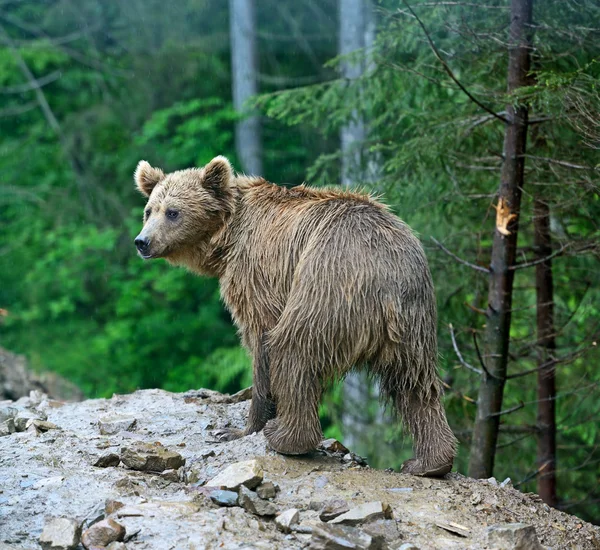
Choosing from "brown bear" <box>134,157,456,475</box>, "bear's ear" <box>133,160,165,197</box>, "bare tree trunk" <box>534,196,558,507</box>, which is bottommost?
"bare tree trunk" <box>534,196,558,507</box>

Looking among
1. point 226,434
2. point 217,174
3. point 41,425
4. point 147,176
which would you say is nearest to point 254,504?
point 226,434

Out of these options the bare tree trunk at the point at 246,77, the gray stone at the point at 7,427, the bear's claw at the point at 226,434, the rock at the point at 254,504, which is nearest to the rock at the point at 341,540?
the rock at the point at 254,504

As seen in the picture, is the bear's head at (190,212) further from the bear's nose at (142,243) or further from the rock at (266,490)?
the rock at (266,490)

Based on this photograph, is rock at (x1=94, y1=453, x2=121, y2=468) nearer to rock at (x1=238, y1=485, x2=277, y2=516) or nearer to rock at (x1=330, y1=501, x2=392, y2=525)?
rock at (x1=238, y1=485, x2=277, y2=516)

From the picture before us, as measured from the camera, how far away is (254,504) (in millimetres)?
4270

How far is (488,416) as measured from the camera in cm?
657

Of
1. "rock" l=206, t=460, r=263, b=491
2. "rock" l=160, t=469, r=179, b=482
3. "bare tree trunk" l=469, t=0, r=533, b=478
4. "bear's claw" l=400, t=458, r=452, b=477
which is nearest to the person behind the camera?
"rock" l=206, t=460, r=263, b=491

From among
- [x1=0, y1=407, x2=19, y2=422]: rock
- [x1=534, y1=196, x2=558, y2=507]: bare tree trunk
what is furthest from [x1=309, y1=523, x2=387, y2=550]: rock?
[x1=534, y1=196, x2=558, y2=507]: bare tree trunk

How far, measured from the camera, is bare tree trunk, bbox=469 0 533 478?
6.16 meters

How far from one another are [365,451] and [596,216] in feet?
16.5

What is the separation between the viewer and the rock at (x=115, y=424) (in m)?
5.70

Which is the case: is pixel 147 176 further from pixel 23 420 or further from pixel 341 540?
pixel 341 540

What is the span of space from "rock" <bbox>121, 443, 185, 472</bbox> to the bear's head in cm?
145

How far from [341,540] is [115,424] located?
2.50 metres
